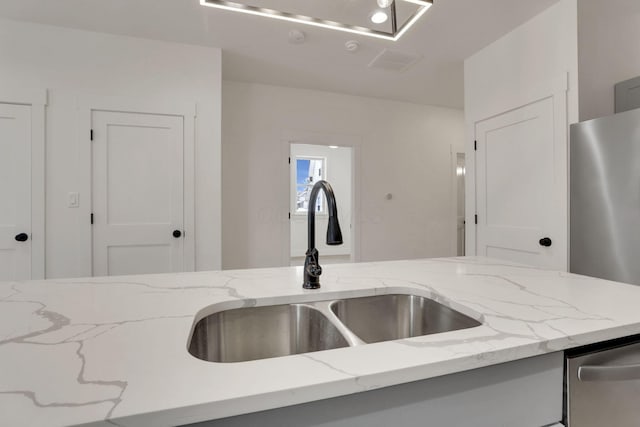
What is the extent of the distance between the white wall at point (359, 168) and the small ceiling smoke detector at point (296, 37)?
3.41 ft

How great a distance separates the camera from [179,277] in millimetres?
1147

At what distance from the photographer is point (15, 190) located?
2322 millimetres

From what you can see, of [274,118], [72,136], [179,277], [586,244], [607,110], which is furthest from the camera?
[274,118]

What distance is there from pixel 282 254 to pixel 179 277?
2491mm

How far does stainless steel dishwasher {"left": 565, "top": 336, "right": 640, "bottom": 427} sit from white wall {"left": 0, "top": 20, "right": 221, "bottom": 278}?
259 cm

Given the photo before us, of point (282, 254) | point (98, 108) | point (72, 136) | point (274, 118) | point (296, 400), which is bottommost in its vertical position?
point (282, 254)

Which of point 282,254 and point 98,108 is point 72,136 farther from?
point 282,254

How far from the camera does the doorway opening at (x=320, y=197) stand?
6.36 meters

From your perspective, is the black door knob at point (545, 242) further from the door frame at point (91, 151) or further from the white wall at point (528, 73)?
the door frame at point (91, 151)

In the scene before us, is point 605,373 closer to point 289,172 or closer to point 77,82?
point 289,172

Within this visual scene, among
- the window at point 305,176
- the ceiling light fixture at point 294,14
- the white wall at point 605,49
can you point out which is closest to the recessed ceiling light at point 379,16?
the ceiling light fixture at point 294,14

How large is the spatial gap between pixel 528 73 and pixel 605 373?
244 cm

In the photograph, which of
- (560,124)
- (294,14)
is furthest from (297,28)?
(560,124)

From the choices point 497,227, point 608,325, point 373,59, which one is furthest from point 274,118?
point 608,325
